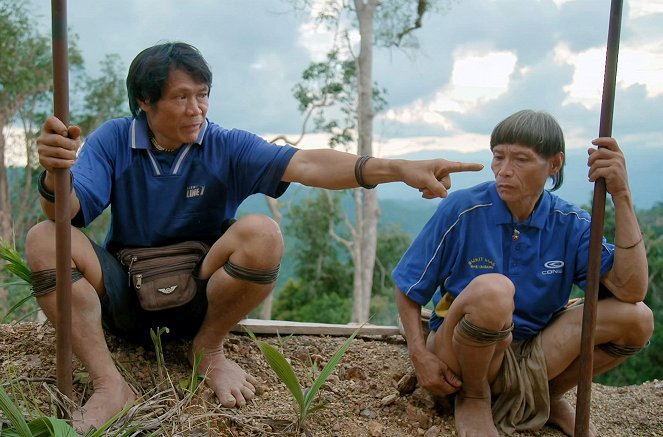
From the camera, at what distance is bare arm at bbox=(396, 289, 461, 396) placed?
284 centimetres

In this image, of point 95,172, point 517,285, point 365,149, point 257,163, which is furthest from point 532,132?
point 365,149

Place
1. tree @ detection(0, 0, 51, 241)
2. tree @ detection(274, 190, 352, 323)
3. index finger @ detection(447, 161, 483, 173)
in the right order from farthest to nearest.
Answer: tree @ detection(274, 190, 352, 323) → tree @ detection(0, 0, 51, 241) → index finger @ detection(447, 161, 483, 173)

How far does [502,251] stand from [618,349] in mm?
571

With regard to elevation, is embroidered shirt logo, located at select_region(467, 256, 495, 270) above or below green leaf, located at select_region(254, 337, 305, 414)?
above

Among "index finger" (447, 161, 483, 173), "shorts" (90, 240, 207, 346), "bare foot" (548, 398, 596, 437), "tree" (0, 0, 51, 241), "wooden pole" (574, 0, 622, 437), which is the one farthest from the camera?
"tree" (0, 0, 51, 241)

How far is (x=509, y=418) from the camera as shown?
2910 millimetres

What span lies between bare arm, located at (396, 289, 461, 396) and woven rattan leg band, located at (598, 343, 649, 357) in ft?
1.88

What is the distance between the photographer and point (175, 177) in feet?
9.40

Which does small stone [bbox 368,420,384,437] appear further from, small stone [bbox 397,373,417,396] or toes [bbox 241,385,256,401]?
toes [bbox 241,385,256,401]

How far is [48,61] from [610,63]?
13.6 metres

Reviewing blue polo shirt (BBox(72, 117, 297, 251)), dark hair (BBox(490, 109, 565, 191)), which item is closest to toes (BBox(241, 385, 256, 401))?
blue polo shirt (BBox(72, 117, 297, 251))

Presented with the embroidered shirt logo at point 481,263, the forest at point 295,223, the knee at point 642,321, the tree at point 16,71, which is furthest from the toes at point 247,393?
the tree at point 16,71

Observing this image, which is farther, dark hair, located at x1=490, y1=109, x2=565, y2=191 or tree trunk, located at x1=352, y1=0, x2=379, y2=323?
tree trunk, located at x1=352, y1=0, x2=379, y2=323

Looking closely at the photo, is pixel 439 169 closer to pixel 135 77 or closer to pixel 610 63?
pixel 610 63
